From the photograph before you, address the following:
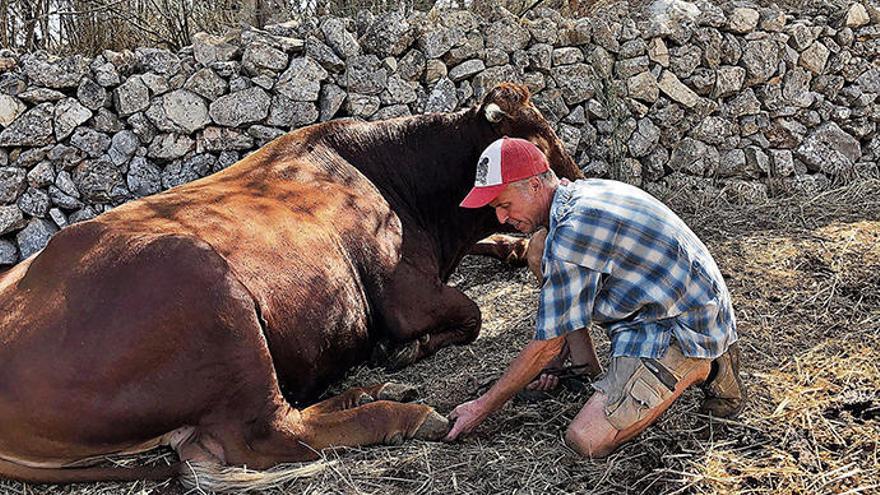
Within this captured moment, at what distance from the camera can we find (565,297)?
3.20m

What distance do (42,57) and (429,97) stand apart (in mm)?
2829

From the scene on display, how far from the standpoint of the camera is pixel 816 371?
4.12m

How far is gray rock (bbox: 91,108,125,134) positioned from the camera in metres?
6.19

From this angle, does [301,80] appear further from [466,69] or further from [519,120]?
[519,120]

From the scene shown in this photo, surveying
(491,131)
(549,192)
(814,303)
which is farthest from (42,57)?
(814,303)

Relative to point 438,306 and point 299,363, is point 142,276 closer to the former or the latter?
point 299,363

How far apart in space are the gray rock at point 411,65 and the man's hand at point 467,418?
3.72m

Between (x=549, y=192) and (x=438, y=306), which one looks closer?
(x=549, y=192)

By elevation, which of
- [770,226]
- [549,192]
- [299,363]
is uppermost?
[549,192]

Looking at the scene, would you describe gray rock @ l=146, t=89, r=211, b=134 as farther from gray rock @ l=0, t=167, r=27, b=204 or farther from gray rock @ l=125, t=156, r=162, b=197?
gray rock @ l=0, t=167, r=27, b=204

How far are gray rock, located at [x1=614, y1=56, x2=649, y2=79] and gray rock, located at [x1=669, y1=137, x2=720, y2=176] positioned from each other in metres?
0.72

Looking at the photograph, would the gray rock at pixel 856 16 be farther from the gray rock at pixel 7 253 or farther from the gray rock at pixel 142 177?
the gray rock at pixel 7 253

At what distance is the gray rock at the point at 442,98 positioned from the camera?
684 cm

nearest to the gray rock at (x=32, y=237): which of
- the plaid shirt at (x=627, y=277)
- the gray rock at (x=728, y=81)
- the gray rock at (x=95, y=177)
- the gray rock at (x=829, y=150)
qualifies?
the gray rock at (x=95, y=177)
